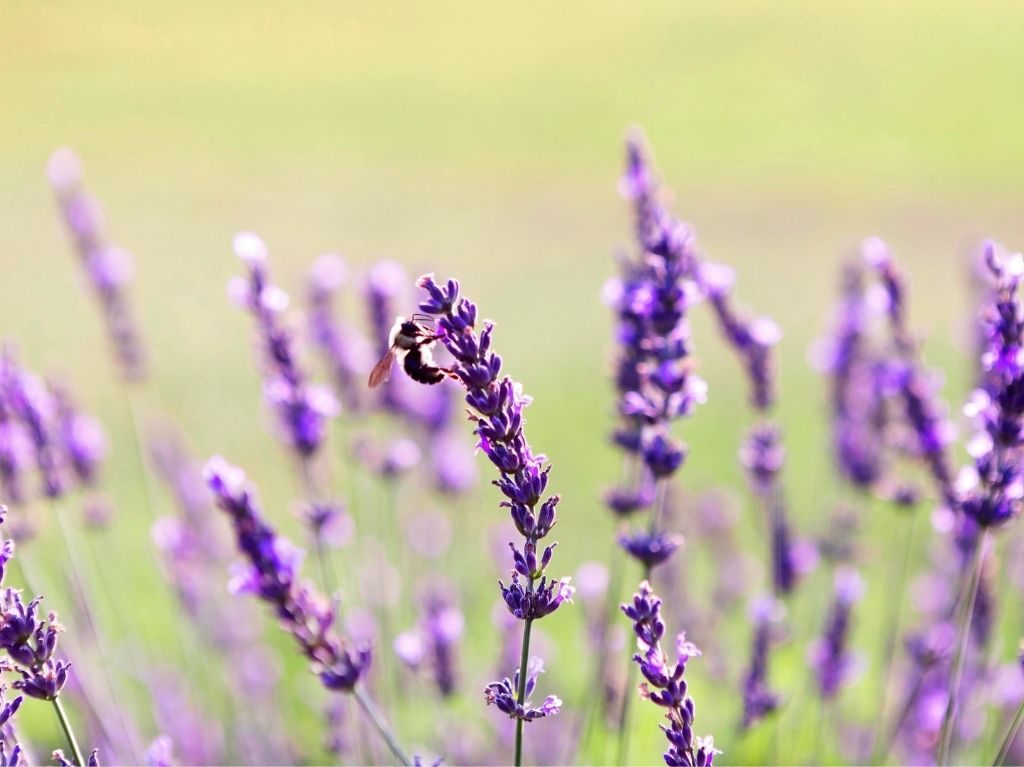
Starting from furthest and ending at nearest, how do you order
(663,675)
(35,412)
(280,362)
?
(35,412) < (280,362) < (663,675)

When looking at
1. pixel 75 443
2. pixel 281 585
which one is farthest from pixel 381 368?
pixel 75 443

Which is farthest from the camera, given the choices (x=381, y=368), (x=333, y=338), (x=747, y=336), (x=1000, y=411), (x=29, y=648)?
(x=333, y=338)

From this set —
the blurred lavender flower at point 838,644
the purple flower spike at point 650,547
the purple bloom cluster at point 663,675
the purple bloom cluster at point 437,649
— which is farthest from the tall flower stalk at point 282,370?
the blurred lavender flower at point 838,644

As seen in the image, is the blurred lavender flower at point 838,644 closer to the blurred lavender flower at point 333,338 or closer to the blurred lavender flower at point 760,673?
the blurred lavender flower at point 760,673

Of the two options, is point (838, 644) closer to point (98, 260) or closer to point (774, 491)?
point (774, 491)

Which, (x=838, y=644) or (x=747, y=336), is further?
(x=838, y=644)

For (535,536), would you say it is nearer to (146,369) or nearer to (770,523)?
(770,523)

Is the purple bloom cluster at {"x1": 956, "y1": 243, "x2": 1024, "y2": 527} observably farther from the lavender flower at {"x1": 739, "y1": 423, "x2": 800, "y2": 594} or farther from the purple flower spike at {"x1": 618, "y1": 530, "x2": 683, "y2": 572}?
the lavender flower at {"x1": 739, "y1": 423, "x2": 800, "y2": 594}

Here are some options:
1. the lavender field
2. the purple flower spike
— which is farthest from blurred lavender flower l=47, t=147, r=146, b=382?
the purple flower spike
